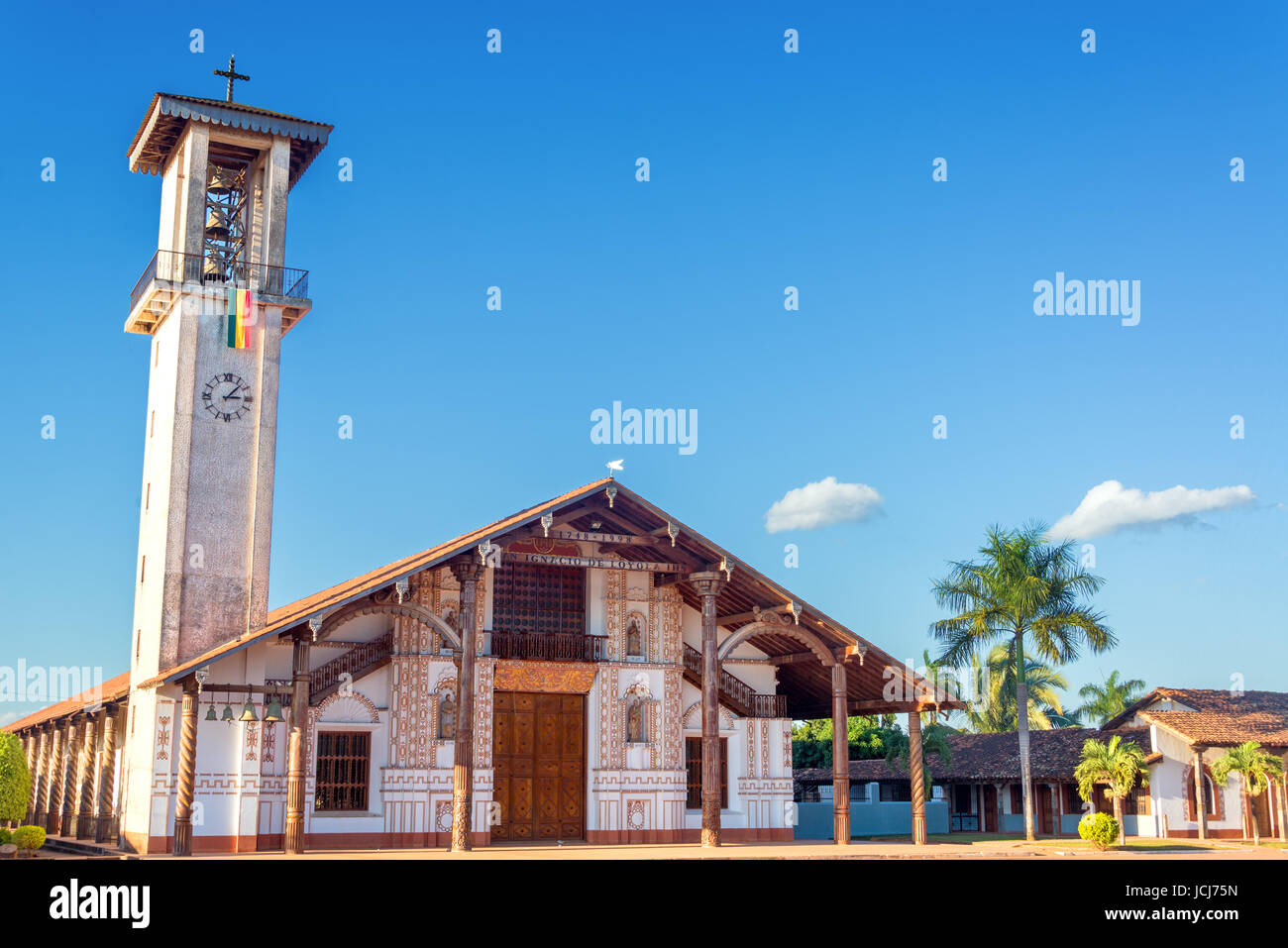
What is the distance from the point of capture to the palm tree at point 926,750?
4706 cm

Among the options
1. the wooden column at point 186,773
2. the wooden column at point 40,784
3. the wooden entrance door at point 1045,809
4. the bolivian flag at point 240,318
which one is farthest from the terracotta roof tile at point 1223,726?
the wooden column at point 40,784

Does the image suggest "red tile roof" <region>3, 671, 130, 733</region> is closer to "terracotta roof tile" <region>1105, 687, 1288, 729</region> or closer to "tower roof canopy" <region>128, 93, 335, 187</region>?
"tower roof canopy" <region>128, 93, 335, 187</region>

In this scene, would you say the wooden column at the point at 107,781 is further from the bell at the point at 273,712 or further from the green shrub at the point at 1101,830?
the green shrub at the point at 1101,830

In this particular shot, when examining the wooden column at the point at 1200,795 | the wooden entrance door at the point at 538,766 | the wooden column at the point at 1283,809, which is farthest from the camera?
the wooden column at the point at 1283,809

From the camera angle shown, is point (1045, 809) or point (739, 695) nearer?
point (739, 695)

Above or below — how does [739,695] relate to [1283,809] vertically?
above

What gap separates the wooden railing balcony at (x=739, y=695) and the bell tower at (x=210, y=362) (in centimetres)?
1027

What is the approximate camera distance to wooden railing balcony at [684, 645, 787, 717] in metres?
32.7

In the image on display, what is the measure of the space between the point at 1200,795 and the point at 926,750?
10.5 meters

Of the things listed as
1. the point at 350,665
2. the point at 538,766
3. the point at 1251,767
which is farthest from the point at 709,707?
the point at 1251,767

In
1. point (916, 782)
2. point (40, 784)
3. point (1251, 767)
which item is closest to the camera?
point (916, 782)

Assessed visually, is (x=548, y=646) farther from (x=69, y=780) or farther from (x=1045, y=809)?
(x=1045, y=809)

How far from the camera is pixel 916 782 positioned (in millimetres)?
31219
